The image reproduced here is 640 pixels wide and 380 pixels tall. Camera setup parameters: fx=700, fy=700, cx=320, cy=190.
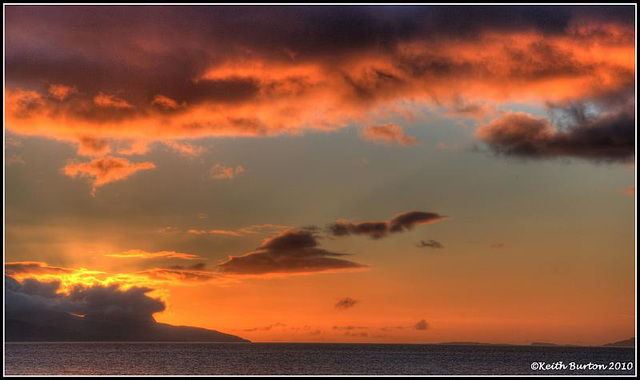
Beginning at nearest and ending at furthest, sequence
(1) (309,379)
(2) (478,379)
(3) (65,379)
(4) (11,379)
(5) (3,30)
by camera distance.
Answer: (5) (3,30) < (4) (11,379) < (1) (309,379) < (3) (65,379) < (2) (478,379)

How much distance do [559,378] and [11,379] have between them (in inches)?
3712

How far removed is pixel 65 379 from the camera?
11019cm

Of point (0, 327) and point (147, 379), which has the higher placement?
point (0, 327)

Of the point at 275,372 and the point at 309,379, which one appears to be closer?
the point at 309,379

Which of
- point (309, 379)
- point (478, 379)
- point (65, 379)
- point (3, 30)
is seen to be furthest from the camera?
point (478, 379)

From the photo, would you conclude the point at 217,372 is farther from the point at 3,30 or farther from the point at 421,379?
the point at 3,30

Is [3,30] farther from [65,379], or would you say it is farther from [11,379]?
[65,379]

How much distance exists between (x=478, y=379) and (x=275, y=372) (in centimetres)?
5975

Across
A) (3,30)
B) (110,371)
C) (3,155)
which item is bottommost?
(110,371)

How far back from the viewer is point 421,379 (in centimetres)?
9025

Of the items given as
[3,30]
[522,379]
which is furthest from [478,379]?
[3,30]

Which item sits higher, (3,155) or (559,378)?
(3,155)

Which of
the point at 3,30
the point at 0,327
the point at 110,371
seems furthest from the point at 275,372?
the point at 3,30

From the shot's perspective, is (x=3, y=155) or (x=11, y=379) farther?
(x=11, y=379)
